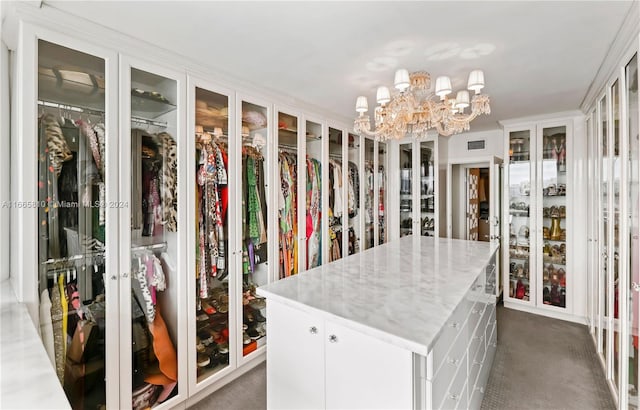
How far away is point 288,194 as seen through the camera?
2.87m

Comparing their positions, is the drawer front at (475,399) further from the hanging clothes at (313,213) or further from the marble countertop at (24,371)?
the marble countertop at (24,371)

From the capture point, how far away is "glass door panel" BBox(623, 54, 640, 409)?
1579 millimetres

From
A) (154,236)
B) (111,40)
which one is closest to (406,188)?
(154,236)

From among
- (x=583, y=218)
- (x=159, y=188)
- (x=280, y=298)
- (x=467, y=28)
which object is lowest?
(x=280, y=298)

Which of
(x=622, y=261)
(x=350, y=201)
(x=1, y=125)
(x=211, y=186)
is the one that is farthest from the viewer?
(x=350, y=201)

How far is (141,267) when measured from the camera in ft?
6.28

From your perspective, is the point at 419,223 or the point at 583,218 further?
the point at 419,223

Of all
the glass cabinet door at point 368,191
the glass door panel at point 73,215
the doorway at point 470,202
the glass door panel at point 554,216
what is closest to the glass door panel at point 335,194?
the glass cabinet door at point 368,191

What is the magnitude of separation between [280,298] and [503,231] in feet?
11.7

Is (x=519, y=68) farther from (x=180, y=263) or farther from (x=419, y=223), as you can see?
(x=180, y=263)

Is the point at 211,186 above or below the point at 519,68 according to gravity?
below

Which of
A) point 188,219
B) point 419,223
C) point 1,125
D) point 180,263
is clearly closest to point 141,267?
point 180,263

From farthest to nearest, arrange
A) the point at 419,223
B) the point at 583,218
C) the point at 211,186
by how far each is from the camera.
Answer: the point at 419,223 < the point at 583,218 < the point at 211,186

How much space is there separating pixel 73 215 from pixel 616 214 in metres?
3.40
